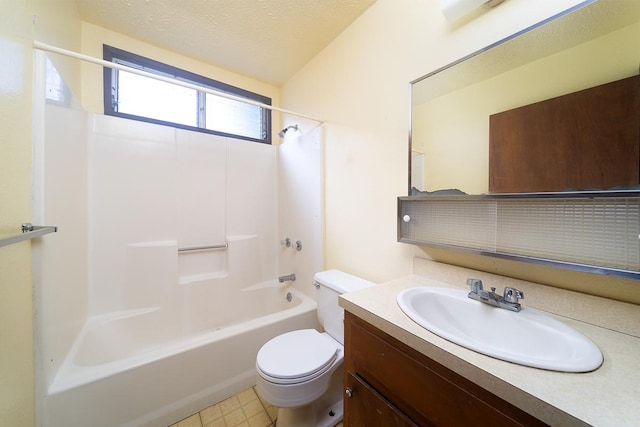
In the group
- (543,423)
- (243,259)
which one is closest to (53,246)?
(243,259)

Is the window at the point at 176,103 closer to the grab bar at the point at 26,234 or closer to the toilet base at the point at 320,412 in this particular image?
the grab bar at the point at 26,234

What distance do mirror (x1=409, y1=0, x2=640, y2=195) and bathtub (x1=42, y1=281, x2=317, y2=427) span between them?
132cm

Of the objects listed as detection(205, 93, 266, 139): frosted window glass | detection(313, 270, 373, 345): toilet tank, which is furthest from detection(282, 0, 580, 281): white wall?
detection(205, 93, 266, 139): frosted window glass

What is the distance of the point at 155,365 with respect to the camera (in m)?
1.19

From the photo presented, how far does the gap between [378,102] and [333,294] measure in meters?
1.18

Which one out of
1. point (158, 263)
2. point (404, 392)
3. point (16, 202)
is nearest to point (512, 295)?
point (404, 392)

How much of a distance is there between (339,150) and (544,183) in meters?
1.12

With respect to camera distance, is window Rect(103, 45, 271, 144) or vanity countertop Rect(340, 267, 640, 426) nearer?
vanity countertop Rect(340, 267, 640, 426)

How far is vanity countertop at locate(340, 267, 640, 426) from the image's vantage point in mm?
398

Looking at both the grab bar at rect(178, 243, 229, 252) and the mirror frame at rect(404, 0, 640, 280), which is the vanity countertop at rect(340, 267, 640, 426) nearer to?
the mirror frame at rect(404, 0, 640, 280)

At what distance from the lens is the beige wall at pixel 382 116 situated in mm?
880

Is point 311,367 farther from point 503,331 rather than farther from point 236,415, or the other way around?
point 503,331

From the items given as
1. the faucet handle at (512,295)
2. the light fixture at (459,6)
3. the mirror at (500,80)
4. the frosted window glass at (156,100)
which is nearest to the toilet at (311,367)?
the faucet handle at (512,295)

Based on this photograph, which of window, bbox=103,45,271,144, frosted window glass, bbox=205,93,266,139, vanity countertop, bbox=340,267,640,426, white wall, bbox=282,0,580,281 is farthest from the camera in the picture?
frosted window glass, bbox=205,93,266,139
